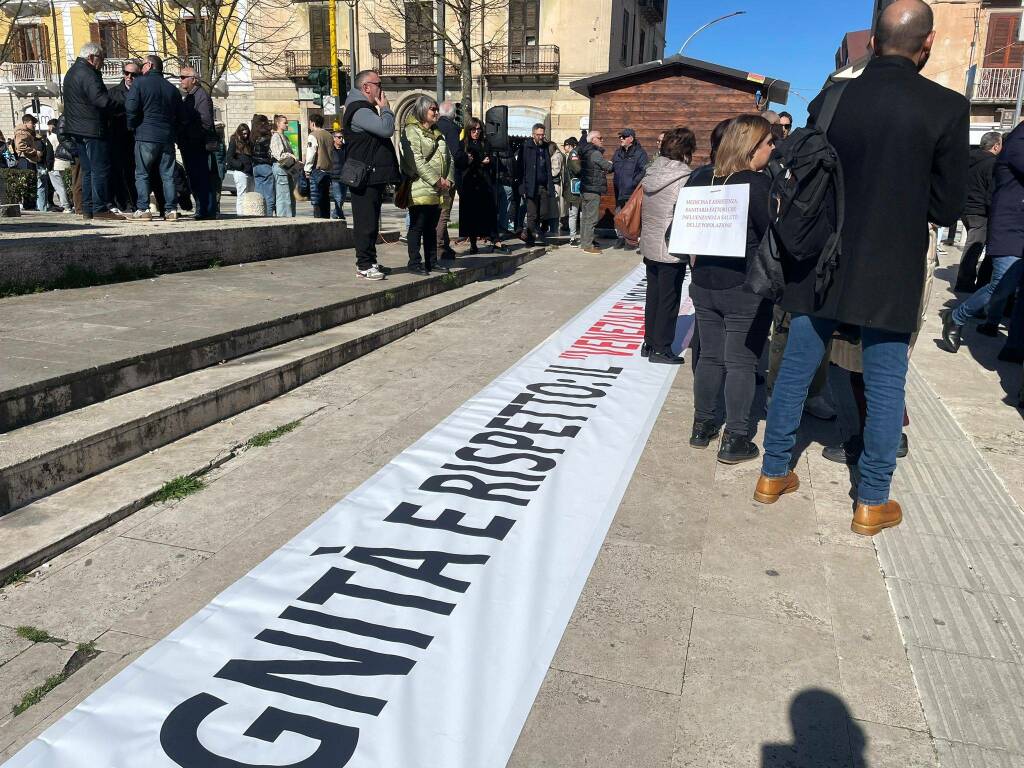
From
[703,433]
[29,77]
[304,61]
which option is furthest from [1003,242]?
[29,77]

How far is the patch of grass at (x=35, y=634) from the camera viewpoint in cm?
254

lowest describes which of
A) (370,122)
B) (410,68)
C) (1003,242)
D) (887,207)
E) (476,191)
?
(1003,242)

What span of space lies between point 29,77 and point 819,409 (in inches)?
1689

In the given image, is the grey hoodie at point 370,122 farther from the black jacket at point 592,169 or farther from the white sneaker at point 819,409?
the black jacket at point 592,169

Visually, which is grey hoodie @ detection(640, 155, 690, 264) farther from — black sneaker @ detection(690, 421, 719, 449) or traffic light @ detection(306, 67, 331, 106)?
traffic light @ detection(306, 67, 331, 106)

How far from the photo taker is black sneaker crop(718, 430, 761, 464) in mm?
4031

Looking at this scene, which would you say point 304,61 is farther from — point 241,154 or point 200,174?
point 200,174

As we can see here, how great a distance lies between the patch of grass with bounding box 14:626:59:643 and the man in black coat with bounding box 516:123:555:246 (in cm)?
1106

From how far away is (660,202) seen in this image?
18.0 ft

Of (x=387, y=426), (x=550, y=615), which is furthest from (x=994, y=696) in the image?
(x=387, y=426)

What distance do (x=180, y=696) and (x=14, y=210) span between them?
10446mm

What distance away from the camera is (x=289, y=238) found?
9.11 m

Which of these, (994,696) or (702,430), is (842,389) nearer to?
(702,430)

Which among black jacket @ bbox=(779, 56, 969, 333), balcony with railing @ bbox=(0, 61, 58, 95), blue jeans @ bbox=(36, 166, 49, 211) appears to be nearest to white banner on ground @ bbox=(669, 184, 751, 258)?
black jacket @ bbox=(779, 56, 969, 333)
